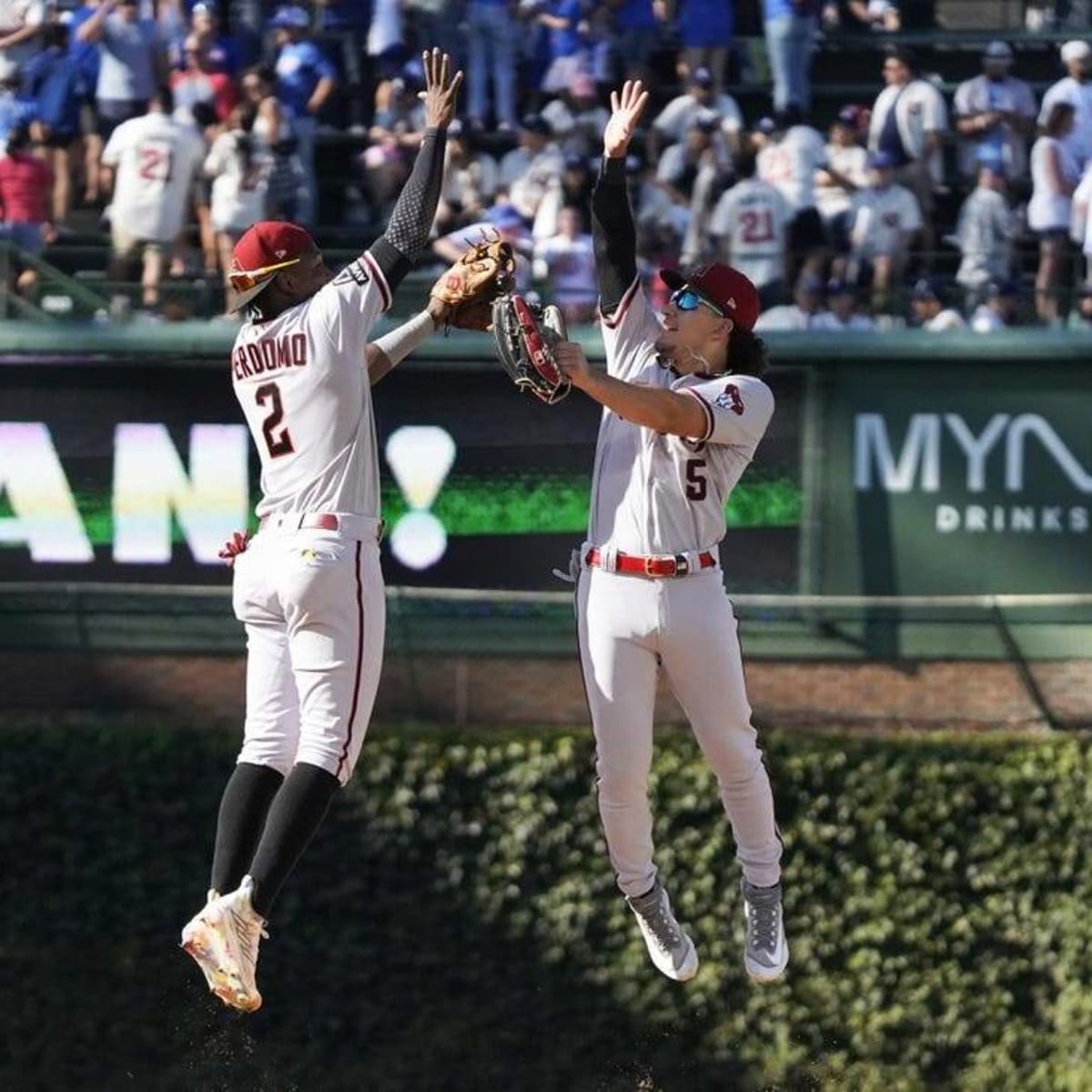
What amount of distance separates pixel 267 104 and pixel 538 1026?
548 cm

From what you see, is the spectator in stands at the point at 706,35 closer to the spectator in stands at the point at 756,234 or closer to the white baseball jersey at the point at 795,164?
the white baseball jersey at the point at 795,164

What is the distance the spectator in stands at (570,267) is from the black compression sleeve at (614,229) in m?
5.31

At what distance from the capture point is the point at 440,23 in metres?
16.6

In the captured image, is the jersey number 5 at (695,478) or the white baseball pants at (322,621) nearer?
the white baseball pants at (322,621)

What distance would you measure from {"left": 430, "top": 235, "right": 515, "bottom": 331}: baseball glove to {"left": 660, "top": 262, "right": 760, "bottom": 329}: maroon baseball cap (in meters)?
0.55

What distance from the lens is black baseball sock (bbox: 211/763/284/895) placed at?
8273 mm

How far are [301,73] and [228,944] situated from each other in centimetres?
927

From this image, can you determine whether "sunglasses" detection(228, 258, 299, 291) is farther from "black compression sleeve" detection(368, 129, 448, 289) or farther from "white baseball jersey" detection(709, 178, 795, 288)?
"white baseball jersey" detection(709, 178, 795, 288)

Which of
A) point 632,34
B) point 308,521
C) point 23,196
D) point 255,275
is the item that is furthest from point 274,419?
point 632,34

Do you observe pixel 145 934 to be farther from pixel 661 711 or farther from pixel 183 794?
pixel 661 711

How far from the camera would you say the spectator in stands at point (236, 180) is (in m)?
14.9

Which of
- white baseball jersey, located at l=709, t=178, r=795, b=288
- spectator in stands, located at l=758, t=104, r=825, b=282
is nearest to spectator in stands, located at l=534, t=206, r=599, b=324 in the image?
white baseball jersey, located at l=709, t=178, r=795, b=288

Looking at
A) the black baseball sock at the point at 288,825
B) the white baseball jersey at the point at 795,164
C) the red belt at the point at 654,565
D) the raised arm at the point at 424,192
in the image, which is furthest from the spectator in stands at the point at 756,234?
the black baseball sock at the point at 288,825

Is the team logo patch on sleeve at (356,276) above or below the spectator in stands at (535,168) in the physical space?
above
